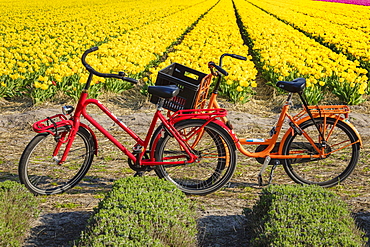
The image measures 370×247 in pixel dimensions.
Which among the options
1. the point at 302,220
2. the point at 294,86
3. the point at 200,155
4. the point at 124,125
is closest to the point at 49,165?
the point at 124,125

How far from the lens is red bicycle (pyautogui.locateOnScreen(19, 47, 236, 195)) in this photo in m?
3.76

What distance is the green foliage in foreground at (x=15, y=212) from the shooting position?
2936 mm

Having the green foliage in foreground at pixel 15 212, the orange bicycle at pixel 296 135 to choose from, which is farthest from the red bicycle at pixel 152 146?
the green foliage in foreground at pixel 15 212

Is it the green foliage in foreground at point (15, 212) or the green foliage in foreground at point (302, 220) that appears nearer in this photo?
the green foliage in foreground at point (302, 220)

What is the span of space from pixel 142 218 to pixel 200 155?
123 centimetres

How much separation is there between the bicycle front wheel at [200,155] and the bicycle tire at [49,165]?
671 mm

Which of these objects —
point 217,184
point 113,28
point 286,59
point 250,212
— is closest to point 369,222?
point 250,212

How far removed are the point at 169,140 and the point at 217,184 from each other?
576mm

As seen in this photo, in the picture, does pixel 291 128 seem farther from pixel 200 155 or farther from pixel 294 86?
pixel 200 155

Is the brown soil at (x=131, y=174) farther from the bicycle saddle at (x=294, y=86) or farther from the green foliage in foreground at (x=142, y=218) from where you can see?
the bicycle saddle at (x=294, y=86)

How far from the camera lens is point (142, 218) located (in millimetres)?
2895

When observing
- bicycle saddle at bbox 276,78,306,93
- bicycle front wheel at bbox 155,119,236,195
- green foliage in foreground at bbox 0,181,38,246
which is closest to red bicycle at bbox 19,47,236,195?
bicycle front wheel at bbox 155,119,236,195

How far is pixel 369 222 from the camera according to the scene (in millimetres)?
3549

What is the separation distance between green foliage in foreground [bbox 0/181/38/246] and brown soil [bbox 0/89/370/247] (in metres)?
0.15
